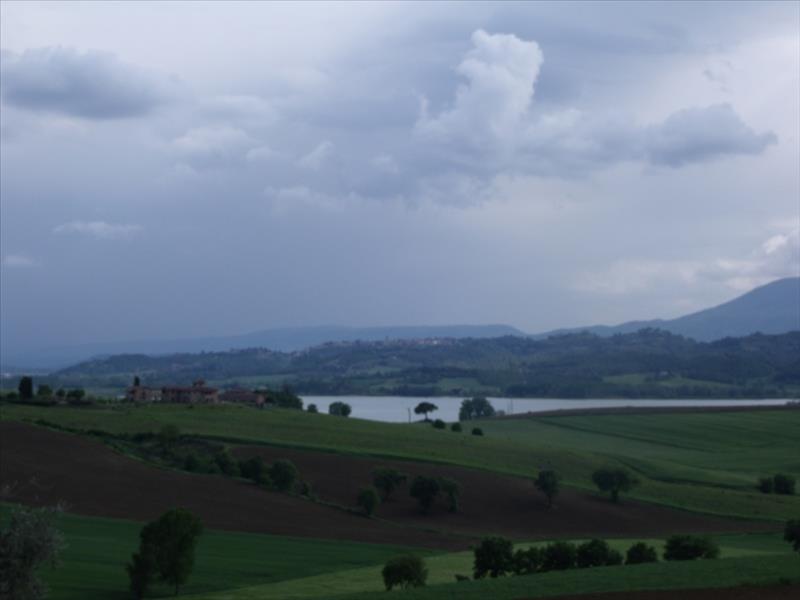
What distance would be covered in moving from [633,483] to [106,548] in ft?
118

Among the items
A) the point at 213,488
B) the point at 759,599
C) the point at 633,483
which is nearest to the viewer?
the point at 759,599

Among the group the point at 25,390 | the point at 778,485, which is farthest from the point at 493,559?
the point at 25,390

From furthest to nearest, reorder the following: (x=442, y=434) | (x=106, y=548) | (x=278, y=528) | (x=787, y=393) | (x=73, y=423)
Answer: (x=787, y=393)
(x=442, y=434)
(x=73, y=423)
(x=278, y=528)
(x=106, y=548)

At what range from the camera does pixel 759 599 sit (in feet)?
79.9

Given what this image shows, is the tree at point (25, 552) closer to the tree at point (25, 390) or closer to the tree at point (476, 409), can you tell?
the tree at point (25, 390)

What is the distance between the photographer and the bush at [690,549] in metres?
38.8

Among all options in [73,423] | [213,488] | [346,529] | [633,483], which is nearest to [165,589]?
[346,529]

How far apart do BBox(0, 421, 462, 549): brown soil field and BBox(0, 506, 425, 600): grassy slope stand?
207 centimetres

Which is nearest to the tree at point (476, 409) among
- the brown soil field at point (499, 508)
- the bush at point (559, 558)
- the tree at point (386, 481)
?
the brown soil field at point (499, 508)

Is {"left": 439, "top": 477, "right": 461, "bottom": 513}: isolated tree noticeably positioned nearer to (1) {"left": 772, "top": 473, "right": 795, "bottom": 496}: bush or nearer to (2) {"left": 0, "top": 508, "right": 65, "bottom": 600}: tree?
(1) {"left": 772, "top": 473, "right": 795, "bottom": 496}: bush

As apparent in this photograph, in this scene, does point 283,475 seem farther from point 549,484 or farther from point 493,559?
point 493,559

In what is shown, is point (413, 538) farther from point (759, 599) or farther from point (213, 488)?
point (759, 599)

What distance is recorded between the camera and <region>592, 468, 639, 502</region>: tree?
68.4 metres

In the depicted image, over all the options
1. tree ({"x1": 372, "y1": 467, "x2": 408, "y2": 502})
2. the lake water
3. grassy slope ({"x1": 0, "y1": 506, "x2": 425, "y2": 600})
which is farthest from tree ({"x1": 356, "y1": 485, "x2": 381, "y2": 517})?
the lake water
